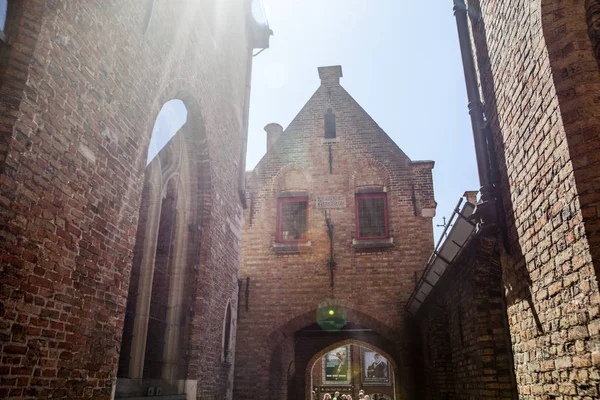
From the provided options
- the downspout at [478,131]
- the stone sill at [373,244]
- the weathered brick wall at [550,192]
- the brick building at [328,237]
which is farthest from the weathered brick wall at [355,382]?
the weathered brick wall at [550,192]

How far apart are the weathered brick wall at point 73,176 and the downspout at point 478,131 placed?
11.8ft

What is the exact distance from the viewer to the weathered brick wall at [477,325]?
530 cm

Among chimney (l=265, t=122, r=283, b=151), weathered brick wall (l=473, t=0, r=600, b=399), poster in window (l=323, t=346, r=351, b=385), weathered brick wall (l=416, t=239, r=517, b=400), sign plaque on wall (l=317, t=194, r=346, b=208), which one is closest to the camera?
weathered brick wall (l=473, t=0, r=600, b=399)

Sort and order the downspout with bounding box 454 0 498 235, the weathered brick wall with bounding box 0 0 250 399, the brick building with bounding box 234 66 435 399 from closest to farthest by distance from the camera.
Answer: the weathered brick wall with bounding box 0 0 250 399 < the downspout with bounding box 454 0 498 235 < the brick building with bounding box 234 66 435 399

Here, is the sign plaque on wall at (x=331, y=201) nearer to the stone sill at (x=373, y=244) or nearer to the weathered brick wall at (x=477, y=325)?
the stone sill at (x=373, y=244)

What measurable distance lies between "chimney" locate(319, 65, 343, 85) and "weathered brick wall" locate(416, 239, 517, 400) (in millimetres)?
8009

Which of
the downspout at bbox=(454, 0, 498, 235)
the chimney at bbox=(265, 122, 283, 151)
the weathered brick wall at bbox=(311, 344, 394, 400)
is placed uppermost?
the chimney at bbox=(265, 122, 283, 151)

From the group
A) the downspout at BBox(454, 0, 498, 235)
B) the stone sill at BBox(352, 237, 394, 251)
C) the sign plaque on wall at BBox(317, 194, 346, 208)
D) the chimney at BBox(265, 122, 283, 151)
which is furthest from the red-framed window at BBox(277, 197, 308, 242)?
the downspout at BBox(454, 0, 498, 235)

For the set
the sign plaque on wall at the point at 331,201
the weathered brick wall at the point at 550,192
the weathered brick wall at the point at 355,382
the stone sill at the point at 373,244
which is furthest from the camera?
the weathered brick wall at the point at 355,382

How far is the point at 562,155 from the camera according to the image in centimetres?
313

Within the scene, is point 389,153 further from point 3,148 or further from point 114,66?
point 3,148

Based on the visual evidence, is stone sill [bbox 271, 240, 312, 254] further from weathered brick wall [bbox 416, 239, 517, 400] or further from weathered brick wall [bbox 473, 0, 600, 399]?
weathered brick wall [bbox 473, 0, 600, 399]

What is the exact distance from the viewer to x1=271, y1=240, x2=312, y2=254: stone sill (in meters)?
12.7

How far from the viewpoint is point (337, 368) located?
97.4ft
